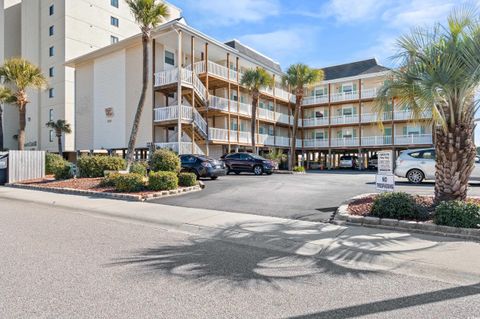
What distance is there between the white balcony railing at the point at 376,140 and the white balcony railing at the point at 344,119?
7.81 feet

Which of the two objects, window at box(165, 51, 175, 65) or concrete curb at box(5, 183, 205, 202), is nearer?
concrete curb at box(5, 183, 205, 202)

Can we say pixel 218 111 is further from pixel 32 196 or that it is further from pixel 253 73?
pixel 32 196

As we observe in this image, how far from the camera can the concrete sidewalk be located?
4.97 metres

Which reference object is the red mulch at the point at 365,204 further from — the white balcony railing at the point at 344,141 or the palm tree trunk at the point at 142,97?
the white balcony railing at the point at 344,141

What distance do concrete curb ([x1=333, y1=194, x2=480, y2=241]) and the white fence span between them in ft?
58.7

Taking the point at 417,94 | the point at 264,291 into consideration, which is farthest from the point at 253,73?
the point at 264,291

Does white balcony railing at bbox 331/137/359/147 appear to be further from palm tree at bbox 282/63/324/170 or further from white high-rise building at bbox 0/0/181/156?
white high-rise building at bbox 0/0/181/156

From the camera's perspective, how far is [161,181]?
511 inches

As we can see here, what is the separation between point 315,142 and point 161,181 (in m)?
29.5

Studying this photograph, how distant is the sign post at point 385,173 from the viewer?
8.52 meters

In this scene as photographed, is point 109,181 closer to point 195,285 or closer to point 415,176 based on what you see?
point 195,285

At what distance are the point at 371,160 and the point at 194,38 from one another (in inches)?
925

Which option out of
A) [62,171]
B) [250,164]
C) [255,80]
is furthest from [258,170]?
[62,171]

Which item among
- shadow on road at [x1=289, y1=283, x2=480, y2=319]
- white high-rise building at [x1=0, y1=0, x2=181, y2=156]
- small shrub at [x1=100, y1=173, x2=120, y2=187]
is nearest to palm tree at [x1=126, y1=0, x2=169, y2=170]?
small shrub at [x1=100, y1=173, x2=120, y2=187]
